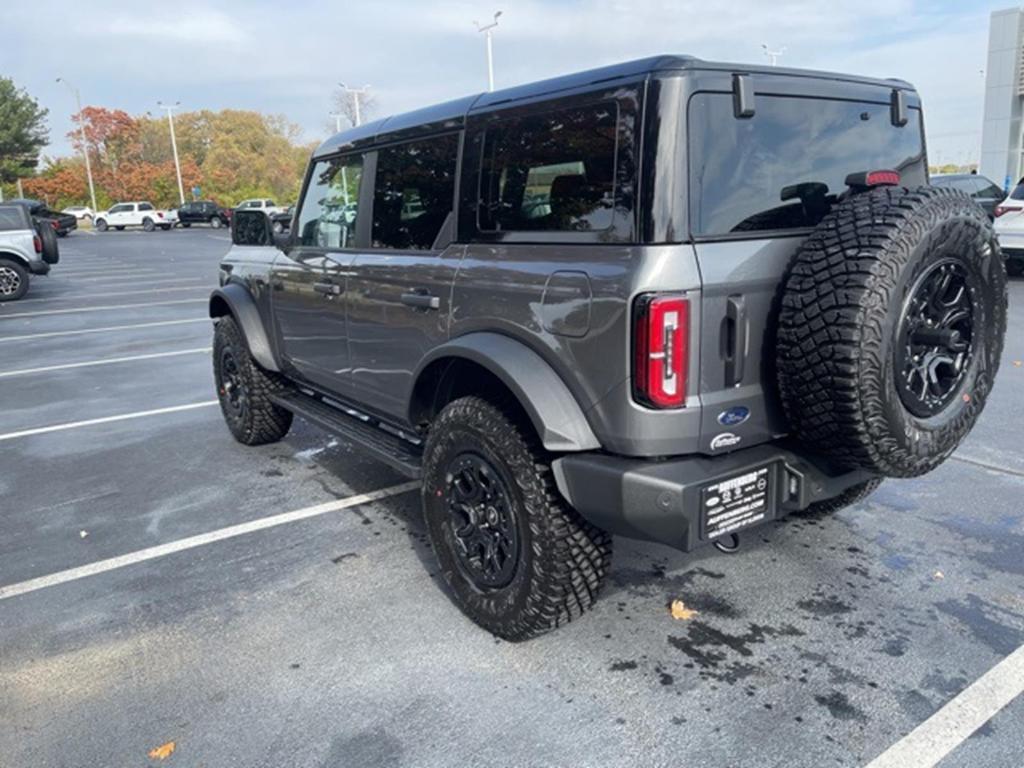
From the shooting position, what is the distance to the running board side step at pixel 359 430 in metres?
3.62

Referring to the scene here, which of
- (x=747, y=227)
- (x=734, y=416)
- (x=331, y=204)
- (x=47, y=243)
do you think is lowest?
(x=734, y=416)

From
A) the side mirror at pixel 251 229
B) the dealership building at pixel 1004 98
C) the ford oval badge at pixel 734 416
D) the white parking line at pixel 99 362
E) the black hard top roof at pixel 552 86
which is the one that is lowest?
the white parking line at pixel 99 362

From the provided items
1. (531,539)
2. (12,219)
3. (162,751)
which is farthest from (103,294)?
(531,539)

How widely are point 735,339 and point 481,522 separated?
122cm

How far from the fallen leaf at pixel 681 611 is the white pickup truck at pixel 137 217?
161 feet

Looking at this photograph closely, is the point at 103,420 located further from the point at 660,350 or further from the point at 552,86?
the point at 660,350

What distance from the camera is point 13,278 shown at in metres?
15.4

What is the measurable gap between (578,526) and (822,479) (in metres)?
0.87

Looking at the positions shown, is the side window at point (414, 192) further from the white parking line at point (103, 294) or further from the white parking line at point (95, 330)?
the white parking line at point (103, 294)

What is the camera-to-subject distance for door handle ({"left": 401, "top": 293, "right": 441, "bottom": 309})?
3.23 metres

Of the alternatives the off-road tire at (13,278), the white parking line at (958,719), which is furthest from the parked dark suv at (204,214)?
the white parking line at (958,719)

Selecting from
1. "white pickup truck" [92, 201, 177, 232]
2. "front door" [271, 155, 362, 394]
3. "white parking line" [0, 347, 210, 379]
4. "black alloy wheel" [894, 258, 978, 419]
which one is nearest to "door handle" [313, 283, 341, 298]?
"front door" [271, 155, 362, 394]

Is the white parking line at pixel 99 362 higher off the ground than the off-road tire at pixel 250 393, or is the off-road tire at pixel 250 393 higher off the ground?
the off-road tire at pixel 250 393

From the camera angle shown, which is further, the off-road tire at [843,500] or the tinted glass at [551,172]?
the off-road tire at [843,500]
